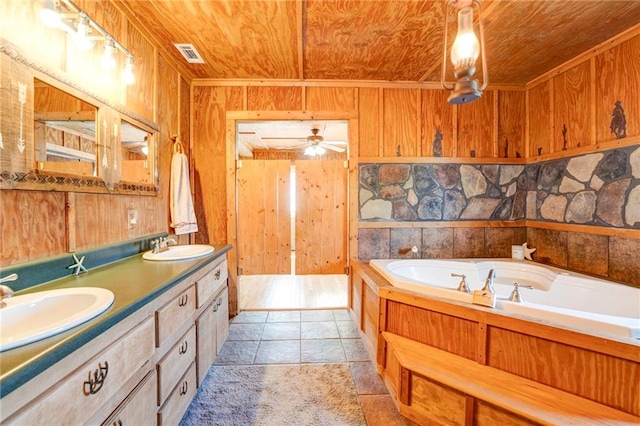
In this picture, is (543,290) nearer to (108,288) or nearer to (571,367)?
(571,367)

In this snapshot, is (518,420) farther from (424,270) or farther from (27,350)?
(27,350)

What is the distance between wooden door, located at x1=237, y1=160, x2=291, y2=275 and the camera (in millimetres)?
4160

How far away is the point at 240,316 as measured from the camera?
9.10 ft

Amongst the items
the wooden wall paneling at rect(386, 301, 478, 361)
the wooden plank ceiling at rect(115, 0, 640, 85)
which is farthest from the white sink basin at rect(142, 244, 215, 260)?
the wooden plank ceiling at rect(115, 0, 640, 85)

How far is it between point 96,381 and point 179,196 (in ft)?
5.69

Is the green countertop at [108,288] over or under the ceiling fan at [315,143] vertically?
under

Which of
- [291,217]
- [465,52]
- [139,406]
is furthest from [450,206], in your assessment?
[139,406]

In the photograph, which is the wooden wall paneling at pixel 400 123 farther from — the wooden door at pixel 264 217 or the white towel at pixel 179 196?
the white towel at pixel 179 196

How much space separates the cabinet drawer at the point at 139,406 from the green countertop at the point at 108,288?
1.14 ft

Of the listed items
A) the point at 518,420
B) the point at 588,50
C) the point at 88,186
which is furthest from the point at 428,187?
the point at 88,186

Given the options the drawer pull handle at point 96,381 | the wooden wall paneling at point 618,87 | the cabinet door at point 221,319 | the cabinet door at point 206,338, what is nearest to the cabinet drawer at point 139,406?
the drawer pull handle at point 96,381

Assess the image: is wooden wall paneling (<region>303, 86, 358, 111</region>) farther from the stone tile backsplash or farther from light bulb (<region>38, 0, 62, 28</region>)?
light bulb (<region>38, 0, 62, 28</region>)

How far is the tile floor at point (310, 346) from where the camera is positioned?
1.66 m

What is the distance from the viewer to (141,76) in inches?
76.7
